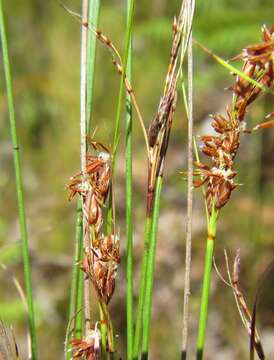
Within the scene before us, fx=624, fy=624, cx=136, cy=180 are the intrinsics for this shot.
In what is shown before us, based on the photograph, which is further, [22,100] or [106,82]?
[22,100]

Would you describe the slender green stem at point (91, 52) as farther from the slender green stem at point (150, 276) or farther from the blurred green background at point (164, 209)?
the blurred green background at point (164, 209)

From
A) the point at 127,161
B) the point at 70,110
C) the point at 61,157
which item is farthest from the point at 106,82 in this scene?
the point at 127,161

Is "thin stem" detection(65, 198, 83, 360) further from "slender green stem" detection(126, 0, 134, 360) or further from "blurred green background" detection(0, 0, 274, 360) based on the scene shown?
"blurred green background" detection(0, 0, 274, 360)

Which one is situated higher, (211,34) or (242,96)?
(211,34)

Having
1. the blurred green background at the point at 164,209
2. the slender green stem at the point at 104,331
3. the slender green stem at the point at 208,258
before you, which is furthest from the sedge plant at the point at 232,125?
the blurred green background at the point at 164,209

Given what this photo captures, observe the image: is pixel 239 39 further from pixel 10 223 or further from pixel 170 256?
pixel 10 223
